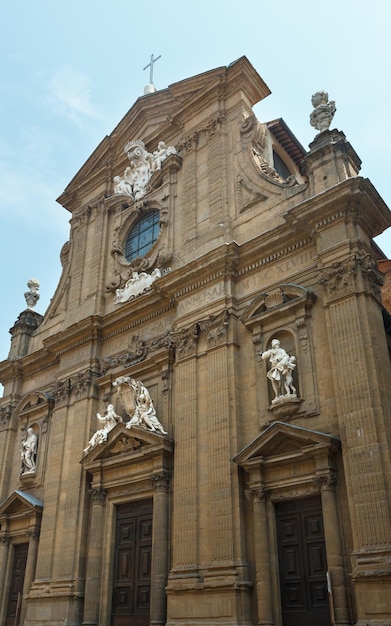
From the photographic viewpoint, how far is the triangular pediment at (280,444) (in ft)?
37.0

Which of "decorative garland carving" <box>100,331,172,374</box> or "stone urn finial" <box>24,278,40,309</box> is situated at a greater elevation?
"stone urn finial" <box>24,278,40,309</box>

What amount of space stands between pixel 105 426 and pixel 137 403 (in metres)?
1.22

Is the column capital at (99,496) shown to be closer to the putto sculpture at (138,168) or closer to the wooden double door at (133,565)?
the wooden double door at (133,565)

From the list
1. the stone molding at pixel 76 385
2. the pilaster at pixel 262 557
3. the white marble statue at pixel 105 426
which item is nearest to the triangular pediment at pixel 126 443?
the white marble statue at pixel 105 426

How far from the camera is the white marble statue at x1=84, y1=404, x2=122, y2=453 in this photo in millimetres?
15625

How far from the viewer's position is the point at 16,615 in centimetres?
1614

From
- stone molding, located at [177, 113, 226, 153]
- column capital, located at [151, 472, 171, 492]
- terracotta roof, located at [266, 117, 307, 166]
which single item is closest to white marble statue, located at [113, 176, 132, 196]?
stone molding, located at [177, 113, 226, 153]

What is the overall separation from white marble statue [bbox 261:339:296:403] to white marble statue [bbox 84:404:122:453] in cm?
480

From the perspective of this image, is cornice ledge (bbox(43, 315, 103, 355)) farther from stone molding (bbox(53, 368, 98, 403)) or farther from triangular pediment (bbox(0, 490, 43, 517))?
triangular pediment (bbox(0, 490, 43, 517))

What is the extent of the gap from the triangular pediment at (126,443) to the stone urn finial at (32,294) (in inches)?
334

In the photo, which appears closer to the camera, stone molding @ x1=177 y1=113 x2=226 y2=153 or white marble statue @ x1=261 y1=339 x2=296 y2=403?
white marble statue @ x1=261 y1=339 x2=296 y2=403

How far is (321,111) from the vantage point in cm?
1452

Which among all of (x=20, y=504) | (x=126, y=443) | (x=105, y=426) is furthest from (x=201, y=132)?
(x=20, y=504)

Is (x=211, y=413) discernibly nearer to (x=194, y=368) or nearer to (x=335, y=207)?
(x=194, y=368)
